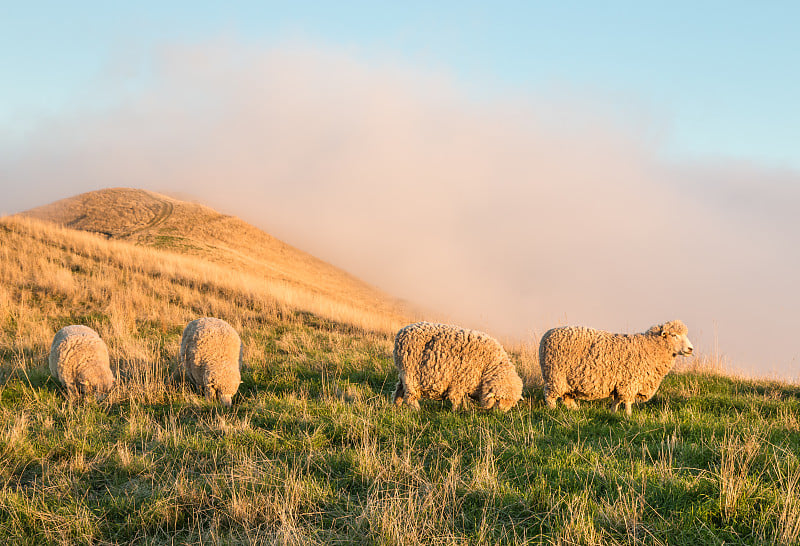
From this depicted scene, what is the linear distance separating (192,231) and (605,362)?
128 ft

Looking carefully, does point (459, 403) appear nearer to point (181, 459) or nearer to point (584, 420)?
point (584, 420)

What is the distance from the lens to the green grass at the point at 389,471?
13.2 feet

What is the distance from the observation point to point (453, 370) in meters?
7.13

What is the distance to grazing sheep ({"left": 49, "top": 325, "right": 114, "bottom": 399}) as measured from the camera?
8102 mm

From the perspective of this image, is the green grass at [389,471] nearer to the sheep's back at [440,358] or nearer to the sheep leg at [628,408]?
the sheep leg at [628,408]

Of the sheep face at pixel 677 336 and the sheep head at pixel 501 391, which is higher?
the sheep face at pixel 677 336

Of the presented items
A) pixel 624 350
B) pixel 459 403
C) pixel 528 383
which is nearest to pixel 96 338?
pixel 459 403

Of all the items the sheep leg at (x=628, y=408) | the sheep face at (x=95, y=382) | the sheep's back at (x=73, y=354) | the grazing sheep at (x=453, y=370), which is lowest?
the sheep face at (x=95, y=382)

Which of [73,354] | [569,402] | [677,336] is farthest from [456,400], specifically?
[73,354]

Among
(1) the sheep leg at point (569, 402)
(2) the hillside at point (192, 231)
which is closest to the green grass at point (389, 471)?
(1) the sheep leg at point (569, 402)

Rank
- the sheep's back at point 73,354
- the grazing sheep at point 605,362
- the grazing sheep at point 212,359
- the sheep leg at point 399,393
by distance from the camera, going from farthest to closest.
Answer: the sheep's back at point 73,354
the grazing sheep at point 212,359
the sheep leg at point 399,393
the grazing sheep at point 605,362

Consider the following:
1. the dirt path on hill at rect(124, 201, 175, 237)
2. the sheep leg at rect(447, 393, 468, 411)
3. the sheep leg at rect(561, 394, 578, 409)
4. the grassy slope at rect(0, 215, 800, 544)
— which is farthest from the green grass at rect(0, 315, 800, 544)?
the dirt path on hill at rect(124, 201, 175, 237)

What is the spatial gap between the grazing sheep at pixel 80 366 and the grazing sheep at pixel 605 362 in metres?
7.12

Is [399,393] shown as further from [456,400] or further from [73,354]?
[73,354]
